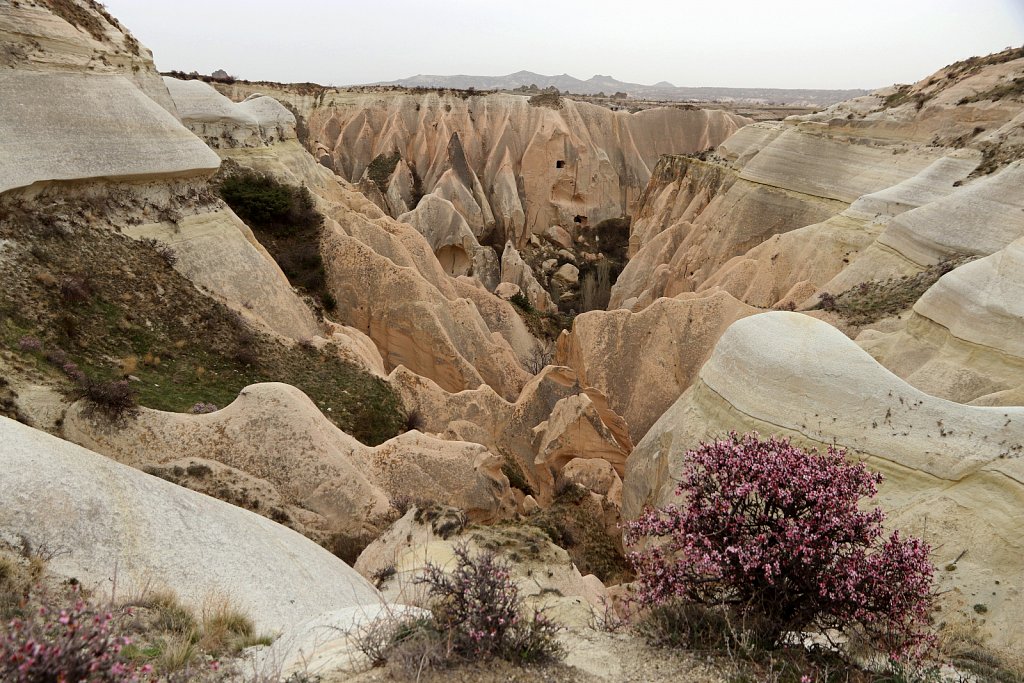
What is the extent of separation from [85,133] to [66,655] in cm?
1379

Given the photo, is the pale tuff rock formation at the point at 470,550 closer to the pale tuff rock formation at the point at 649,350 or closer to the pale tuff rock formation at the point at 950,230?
the pale tuff rock formation at the point at 649,350

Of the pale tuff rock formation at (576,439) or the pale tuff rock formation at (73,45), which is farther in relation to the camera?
the pale tuff rock formation at (576,439)

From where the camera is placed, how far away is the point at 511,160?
48188 mm

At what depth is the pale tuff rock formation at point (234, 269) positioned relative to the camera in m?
14.7

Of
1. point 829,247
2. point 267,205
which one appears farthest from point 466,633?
point 829,247

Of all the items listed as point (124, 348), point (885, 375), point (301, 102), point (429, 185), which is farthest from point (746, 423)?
point (301, 102)

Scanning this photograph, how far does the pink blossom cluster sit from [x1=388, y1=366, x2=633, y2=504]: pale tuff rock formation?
10308 millimetres

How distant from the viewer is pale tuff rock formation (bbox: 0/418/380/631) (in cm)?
515

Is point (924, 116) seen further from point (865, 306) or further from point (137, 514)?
point (137, 514)

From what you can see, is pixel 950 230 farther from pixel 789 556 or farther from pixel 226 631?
pixel 226 631

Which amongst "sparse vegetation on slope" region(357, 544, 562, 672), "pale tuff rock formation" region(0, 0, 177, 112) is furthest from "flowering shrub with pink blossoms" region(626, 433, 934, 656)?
"pale tuff rock formation" region(0, 0, 177, 112)

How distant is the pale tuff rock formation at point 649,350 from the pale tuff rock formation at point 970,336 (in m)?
4.10

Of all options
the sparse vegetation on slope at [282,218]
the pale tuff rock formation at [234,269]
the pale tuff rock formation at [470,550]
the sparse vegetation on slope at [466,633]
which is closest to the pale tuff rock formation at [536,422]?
the pale tuff rock formation at [234,269]

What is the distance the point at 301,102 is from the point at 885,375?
52636 millimetres
